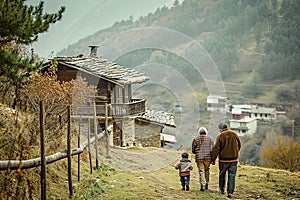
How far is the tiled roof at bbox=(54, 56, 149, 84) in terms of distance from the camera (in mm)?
25250

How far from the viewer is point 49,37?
11325cm

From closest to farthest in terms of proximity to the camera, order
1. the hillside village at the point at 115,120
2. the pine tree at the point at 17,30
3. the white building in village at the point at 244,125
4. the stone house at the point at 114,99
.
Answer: the pine tree at the point at 17,30
the hillside village at the point at 115,120
the stone house at the point at 114,99
the white building in village at the point at 244,125

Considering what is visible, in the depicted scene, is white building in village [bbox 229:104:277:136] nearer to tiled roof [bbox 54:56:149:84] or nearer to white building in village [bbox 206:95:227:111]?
white building in village [bbox 206:95:227:111]

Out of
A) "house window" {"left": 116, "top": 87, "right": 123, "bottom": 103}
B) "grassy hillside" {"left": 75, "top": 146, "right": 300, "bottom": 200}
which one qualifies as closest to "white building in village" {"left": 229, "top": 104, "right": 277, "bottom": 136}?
"house window" {"left": 116, "top": 87, "right": 123, "bottom": 103}

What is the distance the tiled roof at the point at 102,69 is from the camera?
25.2m

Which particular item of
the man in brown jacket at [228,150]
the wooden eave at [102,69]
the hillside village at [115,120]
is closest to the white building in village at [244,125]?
the hillside village at [115,120]

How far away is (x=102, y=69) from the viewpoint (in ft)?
86.6

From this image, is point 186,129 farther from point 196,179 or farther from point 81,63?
point 196,179

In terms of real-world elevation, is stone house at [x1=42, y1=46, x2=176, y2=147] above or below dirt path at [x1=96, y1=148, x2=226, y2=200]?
above

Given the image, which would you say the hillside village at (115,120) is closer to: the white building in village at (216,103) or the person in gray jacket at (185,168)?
the white building in village at (216,103)

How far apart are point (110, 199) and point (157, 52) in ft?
239

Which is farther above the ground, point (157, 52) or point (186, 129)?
point (157, 52)

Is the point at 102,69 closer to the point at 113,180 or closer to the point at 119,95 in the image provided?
the point at 119,95

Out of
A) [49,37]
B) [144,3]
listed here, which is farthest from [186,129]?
[144,3]
